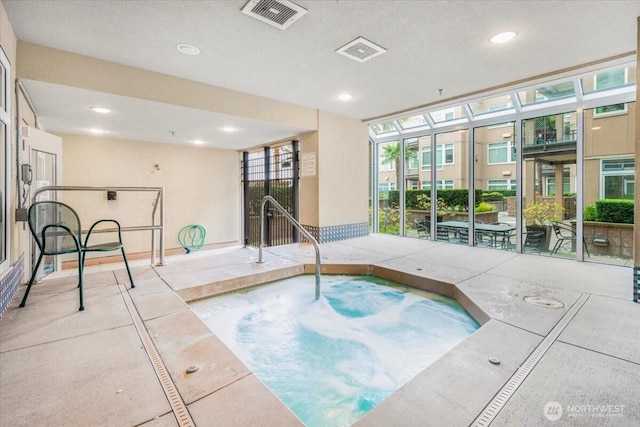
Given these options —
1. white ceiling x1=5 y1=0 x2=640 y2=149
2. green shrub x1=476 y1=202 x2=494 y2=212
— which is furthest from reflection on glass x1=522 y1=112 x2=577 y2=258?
white ceiling x1=5 y1=0 x2=640 y2=149

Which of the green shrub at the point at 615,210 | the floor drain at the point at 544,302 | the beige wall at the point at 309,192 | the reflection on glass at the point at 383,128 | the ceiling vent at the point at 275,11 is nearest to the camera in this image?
the ceiling vent at the point at 275,11

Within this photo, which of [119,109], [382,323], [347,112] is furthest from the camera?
[347,112]

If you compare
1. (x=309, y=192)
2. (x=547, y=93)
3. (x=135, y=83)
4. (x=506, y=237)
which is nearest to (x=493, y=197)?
(x=506, y=237)

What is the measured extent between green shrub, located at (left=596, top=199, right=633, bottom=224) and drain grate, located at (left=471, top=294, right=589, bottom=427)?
2664 millimetres

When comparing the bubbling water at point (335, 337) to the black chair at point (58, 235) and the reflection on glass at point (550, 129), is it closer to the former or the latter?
the black chair at point (58, 235)

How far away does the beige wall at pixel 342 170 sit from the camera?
546 centimetres

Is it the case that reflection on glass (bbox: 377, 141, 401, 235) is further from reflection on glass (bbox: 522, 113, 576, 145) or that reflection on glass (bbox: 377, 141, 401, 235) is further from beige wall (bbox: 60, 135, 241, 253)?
beige wall (bbox: 60, 135, 241, 253)

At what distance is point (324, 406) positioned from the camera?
1817 millimetres

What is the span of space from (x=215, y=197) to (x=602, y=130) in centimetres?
A: 717

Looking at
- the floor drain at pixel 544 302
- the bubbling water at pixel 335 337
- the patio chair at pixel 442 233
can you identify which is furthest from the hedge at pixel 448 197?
the floor drain at pixel 544 302

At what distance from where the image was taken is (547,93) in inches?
177

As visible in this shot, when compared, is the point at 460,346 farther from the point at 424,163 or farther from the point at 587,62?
the point at 424,163

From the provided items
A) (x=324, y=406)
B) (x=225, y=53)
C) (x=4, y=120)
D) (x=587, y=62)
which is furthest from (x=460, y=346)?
(x=4, y=120)

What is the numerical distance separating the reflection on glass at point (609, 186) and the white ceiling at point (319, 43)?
1274 millimetres
